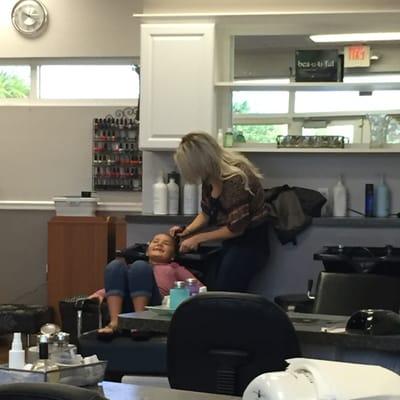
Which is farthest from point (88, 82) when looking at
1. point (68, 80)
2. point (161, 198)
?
point (161, 198)

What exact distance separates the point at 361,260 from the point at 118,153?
2.98m

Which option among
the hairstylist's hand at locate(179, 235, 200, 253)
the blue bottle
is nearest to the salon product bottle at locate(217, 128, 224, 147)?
the hairstylist's hand at locate(179, 235, 200, 253)

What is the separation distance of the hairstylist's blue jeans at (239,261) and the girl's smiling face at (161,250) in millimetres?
298

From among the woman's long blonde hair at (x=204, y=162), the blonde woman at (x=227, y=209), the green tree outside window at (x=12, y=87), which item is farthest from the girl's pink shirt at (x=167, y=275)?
the green tree outside window at (x=12, y=87)

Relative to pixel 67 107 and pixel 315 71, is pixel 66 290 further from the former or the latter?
pixel 315 71

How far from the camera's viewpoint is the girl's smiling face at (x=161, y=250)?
13.7 feet

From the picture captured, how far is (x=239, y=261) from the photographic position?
4262 mm

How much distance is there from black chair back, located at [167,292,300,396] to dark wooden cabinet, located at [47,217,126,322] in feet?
13.1

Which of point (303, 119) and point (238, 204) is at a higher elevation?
point (303, 119)

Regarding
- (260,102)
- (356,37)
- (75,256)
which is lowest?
(75,256)

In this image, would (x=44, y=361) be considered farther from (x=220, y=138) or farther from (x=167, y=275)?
(x=220, y=138)

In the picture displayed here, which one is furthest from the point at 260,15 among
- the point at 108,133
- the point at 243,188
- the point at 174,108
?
the point at 108,133

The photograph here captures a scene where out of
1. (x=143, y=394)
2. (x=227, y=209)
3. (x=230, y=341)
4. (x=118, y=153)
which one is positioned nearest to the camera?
(x=143, y=394)

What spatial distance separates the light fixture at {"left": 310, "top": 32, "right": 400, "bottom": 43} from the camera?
4.75 meters
